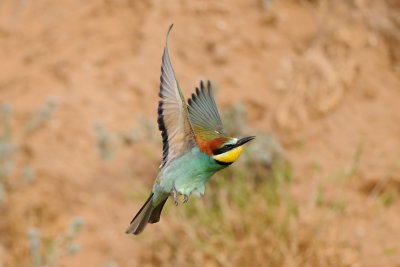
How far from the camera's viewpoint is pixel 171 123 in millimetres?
2340

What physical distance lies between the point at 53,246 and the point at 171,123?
6.71ft

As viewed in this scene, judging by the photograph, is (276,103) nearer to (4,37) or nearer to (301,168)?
(301,168)

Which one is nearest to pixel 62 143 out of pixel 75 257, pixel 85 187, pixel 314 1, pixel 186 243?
pixel 85 187

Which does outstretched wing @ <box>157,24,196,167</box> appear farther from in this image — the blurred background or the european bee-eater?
Result: the blurred background

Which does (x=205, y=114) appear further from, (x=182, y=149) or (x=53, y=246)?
(x=53, y=246)

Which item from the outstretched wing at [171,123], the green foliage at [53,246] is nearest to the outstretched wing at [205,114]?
the outstretched wing at [171,123]

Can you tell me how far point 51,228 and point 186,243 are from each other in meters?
0.84

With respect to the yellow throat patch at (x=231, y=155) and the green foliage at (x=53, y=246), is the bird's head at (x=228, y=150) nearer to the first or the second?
the yellow throat patch at (x=231, y=155)

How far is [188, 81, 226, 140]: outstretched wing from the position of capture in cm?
251

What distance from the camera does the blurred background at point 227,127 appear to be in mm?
3828

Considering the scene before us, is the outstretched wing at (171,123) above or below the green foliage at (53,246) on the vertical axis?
above

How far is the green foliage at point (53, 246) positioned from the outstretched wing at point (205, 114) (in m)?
1.67

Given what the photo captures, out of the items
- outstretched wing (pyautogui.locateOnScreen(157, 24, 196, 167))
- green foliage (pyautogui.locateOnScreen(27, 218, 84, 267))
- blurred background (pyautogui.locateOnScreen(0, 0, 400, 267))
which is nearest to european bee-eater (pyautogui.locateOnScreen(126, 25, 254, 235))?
outstretched wing (pyautogui.locateOnScreen(157, 24, 196, 167))

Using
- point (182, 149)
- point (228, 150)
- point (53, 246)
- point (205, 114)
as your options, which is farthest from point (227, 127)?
point (228, 150)
